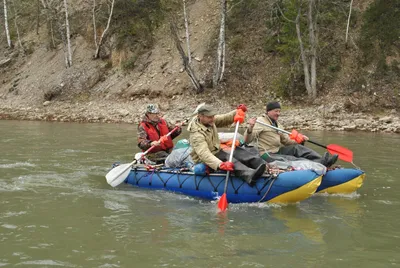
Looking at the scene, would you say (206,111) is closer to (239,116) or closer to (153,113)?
(239,116)

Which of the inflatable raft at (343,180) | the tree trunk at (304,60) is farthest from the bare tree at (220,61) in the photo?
the inflatable raft at (343,180)

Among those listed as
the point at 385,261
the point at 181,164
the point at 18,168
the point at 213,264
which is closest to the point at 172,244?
the point at 213,264

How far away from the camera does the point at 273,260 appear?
4578mm

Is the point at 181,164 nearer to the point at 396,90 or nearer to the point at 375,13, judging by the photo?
the point at 396,90

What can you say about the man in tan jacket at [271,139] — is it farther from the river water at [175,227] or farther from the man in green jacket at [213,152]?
the river water at [175,227]

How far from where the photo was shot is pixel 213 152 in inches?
286

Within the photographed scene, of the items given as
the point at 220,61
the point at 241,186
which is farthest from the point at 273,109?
the point at 220,61

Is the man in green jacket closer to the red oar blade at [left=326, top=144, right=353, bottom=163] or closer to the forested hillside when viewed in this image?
the red oar blade at [left=326, top=144, right=353, bottom=163]

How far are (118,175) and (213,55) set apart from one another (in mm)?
16042

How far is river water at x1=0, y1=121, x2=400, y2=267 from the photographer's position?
15.2 feet

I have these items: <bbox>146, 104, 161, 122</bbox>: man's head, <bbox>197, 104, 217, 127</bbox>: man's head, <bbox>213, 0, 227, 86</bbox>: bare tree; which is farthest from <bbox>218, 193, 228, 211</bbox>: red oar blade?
<bbox>213, 0, 227, 86</bbox>: bare tree

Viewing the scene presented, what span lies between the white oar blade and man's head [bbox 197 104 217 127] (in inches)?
65.4

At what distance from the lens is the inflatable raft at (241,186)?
20.9ft

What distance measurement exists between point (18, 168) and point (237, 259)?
6431mm
